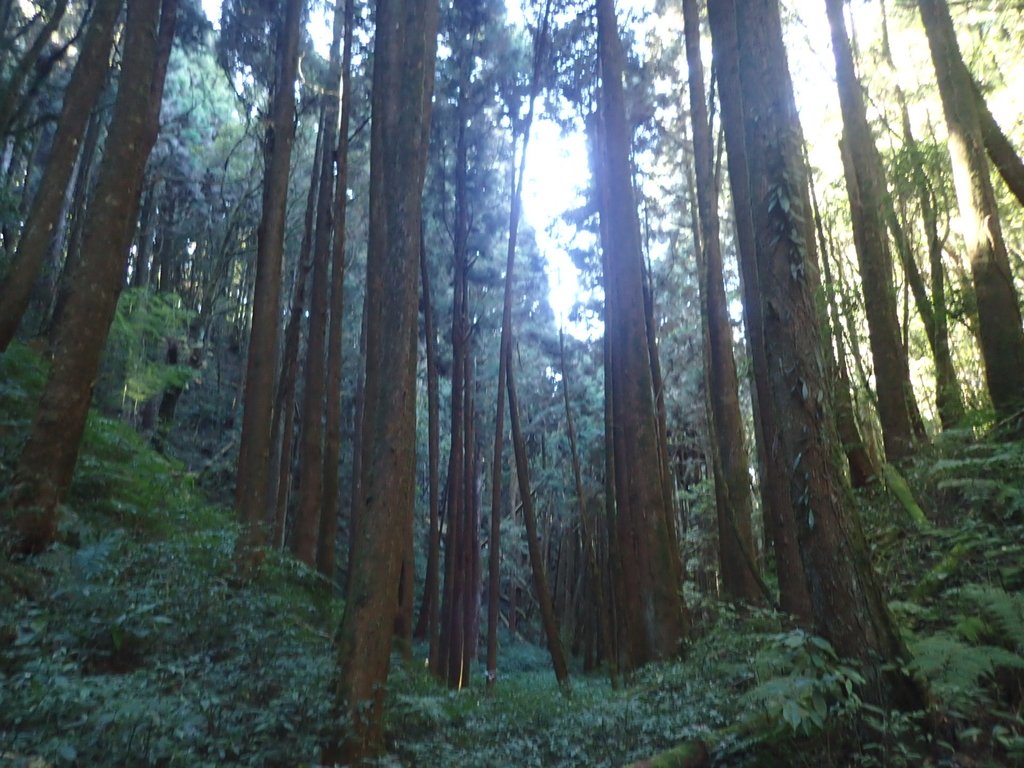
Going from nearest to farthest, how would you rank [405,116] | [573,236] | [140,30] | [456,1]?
[405,116], [140,30], [456,1], [573,236]

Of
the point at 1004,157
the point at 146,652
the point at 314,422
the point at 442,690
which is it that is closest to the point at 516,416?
the point at 314,422

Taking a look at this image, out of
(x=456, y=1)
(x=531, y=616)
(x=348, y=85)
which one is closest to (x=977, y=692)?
(x=348, y=85)

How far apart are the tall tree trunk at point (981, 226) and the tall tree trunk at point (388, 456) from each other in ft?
20.3

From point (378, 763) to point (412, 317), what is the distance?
125 inches

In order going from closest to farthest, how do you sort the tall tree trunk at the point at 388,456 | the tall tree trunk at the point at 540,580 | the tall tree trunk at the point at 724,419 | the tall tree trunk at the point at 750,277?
the tall tree trunk at the point at 388,456 → the tall tree trunk at the point at 750,277 → the tall tree trunk at the point at 724,419 → the tall tree trunk at the point at 540,580

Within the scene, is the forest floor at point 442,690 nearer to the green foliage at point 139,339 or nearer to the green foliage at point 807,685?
the green foliage at point 807,685

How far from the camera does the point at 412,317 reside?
18.8 feet

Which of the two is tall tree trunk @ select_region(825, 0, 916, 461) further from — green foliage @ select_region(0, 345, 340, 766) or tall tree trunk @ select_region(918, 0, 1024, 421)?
green foliage @ select_region(0, 345, 340, 766)

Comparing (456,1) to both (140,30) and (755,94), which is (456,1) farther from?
(755,94)

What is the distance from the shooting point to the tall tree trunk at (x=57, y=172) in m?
8.73

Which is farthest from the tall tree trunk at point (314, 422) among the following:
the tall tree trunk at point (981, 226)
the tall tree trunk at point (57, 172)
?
the tall tree trunk at point (981, 226)

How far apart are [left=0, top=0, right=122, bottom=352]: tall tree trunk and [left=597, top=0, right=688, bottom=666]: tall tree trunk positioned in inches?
265

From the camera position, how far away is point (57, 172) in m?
10.0

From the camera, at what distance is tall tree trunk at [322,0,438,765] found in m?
4.94
